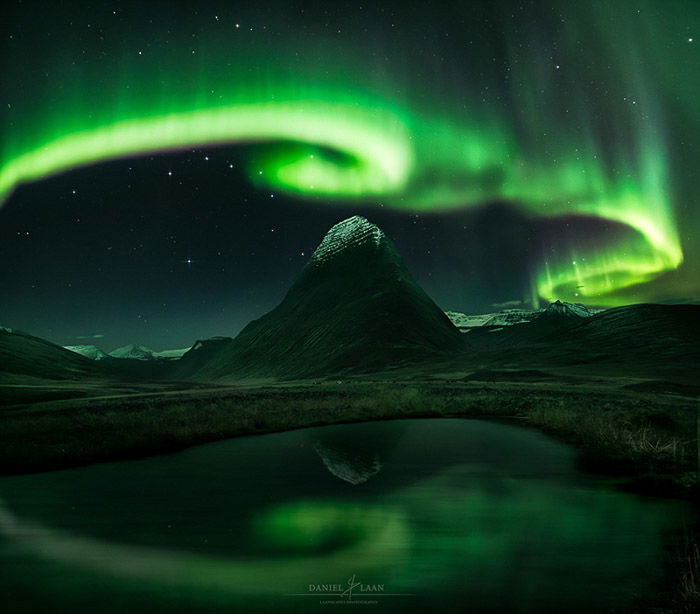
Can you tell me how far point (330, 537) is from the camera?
11.6 m

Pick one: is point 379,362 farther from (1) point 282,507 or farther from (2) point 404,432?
(1) point 282,507

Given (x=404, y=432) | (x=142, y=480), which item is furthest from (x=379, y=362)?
(x=142, y=480)

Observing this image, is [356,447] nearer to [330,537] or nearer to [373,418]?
[373,418]

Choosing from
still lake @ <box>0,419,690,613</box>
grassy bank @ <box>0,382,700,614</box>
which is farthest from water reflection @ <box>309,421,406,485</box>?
grassy bank @ <box>0,382,700,614</box>

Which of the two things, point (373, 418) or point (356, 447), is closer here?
point (356, 447)

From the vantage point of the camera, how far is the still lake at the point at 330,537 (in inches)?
337

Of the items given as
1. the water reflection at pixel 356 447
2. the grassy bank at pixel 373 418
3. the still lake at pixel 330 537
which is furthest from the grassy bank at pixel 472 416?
the water reflection at pixel 356 447

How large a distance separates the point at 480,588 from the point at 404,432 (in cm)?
2173

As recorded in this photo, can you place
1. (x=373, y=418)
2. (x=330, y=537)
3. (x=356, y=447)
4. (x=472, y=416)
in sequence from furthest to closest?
1. (x=472, y=416)
2. (x=373, y=418)
3. (x=356, y=447)
4. (x=330, y=537)

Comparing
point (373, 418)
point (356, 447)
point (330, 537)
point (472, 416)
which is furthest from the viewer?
point (472, 416)

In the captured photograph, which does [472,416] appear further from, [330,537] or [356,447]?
[330,537]

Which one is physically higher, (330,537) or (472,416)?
(330,537)

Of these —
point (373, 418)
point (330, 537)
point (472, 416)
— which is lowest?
point (472, 416)

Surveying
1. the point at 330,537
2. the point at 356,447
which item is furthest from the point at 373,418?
the point at 330,537
